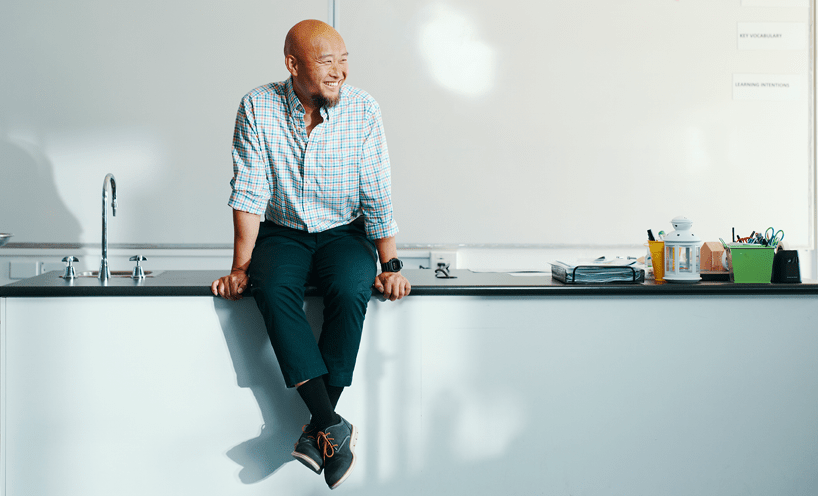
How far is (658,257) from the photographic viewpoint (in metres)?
1.65

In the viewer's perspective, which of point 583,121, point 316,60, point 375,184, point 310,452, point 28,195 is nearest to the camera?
point 310,452

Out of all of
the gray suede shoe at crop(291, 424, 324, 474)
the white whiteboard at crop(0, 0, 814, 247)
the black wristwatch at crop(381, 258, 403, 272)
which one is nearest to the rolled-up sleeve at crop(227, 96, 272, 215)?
the black wristwatch at crop(381, 258, 403, 272)

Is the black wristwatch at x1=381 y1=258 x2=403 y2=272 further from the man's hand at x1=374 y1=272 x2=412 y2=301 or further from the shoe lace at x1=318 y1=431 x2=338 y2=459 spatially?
the shoe lace at x1=318 y1=431 x2=338 y2=459

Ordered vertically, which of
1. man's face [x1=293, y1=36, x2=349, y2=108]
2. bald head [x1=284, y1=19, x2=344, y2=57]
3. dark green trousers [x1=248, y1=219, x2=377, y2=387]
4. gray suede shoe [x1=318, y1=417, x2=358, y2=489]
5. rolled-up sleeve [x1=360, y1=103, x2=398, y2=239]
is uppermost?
bald head [x1=284, y1=19, x2=344, y2=57]

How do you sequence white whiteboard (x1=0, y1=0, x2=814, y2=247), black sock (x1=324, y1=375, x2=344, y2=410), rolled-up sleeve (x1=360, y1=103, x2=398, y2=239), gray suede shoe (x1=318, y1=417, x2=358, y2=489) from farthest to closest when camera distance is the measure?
white whiteboard (x1=0, y1=0, x2=814, y2=247) → rolled-up sleeve (x1=360, y1=103, x2=398, y2=239) → black sock (x1=324, y1=375, x2=344, y2=410) → gray suede shoe (x1=318, y1=417, x2=358, y2=489)

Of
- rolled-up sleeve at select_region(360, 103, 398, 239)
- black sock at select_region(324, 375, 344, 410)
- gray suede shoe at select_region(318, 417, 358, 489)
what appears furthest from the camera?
rolled-up sleeve at select_region(360, 103, 398, 239)

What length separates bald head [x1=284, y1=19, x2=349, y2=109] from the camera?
1.43 meters

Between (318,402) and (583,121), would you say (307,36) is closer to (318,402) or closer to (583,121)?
(318,402)

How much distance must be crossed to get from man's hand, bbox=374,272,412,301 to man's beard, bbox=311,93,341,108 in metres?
0.48

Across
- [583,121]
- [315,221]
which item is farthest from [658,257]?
[583,121]

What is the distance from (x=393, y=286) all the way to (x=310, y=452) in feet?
1.48

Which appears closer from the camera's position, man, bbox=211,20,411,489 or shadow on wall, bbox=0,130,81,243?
man, bbox=211,20,411,489

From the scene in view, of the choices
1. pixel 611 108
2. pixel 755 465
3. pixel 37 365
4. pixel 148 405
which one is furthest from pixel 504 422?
pixel 611 108

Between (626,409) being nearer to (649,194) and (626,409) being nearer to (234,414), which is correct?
(234,414)
